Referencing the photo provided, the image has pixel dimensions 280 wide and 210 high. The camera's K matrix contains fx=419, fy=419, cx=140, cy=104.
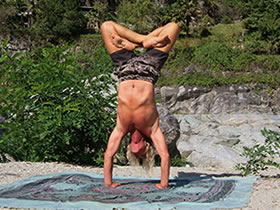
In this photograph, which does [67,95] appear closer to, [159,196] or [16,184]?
[16,184]

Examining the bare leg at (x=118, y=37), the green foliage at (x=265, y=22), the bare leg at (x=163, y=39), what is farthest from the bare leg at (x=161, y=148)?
the green foliage at (x=265, y=22)

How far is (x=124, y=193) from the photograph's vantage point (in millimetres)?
4359

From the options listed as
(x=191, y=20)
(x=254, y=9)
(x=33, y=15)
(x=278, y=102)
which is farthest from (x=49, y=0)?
(x=278, y=102)

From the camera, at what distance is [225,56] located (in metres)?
23.1

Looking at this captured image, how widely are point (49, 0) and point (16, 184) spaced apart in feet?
75.1

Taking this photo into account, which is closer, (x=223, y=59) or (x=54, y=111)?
(x=54, y=111)

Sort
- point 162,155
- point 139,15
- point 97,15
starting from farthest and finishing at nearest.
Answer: point 97,15
point 139,15
point 162,155

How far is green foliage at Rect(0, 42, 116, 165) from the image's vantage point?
22.6 feet

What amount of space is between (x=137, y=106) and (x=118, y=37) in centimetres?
91

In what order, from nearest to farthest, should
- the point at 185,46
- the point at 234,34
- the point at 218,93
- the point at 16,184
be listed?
the point at 16,184 < the point at 218,93 < the point at 185,46 < the point at 234,34

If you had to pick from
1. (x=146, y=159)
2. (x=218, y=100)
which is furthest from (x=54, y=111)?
(x=218, y=100)

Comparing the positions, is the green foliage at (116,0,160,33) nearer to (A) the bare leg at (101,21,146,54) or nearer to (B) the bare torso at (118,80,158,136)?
(A) the bare leg at (101,21,146,54)

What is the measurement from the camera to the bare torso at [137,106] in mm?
4641

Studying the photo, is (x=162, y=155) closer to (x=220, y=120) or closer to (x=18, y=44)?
(x=220, y=120)
